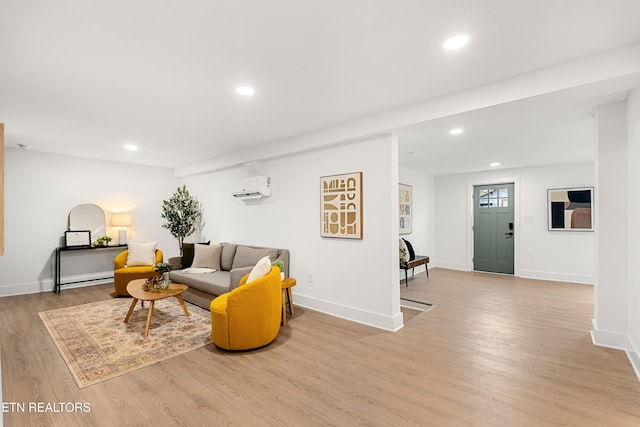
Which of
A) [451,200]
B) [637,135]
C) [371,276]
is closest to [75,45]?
[371,276]

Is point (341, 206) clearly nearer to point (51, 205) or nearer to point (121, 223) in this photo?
point (121, 223)

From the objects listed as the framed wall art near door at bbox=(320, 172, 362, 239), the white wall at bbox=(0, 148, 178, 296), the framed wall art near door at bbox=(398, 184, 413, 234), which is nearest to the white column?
the framed wall art near door at bbox=(320, 172, 362, 239)

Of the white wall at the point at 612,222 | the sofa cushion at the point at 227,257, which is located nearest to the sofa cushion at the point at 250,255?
the sofa cushion at the point at 227,257

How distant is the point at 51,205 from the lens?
5.11 meters

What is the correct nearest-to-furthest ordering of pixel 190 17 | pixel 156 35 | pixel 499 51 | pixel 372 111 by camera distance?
1. pixel 190 17
2. pixel 156 35
3. pixel 499 51
4. pixel 372 111

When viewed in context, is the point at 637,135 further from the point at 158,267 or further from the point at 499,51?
the point at 158,267

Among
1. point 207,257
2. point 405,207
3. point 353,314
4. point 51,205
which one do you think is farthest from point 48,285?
point 405,207

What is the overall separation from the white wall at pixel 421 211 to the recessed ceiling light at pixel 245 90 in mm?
4223

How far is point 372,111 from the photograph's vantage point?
3195 mm

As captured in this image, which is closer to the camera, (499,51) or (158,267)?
(499,51)

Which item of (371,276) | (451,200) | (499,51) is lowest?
(371,276)

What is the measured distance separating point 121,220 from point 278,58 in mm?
5130

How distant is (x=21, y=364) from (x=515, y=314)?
536 cm

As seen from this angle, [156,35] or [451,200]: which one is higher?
[156,35]
